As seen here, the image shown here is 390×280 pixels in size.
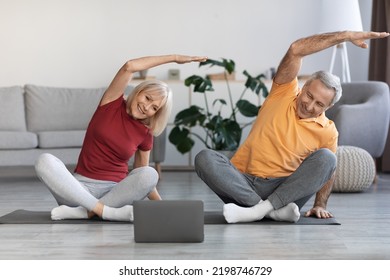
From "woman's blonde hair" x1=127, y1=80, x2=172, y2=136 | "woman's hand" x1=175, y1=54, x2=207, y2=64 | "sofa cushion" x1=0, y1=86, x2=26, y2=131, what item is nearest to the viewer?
"woman's hand" x1=175, y1=54, x2=207, y2=64

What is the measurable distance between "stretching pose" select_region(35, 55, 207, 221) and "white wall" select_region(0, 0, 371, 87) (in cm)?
429

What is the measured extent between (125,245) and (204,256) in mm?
406

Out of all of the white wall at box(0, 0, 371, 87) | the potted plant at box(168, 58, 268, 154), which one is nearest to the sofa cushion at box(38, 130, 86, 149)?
the potted plant at box(168, 58, 268, 154)

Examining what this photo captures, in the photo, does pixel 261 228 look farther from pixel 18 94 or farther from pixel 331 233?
pixel 18 94

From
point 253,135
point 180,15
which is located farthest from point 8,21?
point 253,135

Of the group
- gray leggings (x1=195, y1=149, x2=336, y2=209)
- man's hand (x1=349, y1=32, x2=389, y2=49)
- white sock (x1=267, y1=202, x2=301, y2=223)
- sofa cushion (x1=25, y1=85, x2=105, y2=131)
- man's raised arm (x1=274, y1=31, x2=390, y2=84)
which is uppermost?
man's hand (x1=349, y1=32, x2=389, y2=49)

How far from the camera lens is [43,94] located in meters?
7.41

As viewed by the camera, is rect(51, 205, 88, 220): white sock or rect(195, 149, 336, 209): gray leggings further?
rect(51, 205, 88, 220): white sock

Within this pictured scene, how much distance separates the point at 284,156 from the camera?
3.96 m

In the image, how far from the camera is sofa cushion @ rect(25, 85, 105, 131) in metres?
7.21

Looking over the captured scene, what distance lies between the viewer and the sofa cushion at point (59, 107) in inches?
284

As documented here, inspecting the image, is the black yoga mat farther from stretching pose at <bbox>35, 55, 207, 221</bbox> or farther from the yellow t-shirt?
the yellow t-shirt

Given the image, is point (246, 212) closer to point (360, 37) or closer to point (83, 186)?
point (83, 186)

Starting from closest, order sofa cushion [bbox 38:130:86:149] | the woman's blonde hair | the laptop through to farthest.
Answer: the laptop < the woman's blonde hair < sofa cushion [bbox 38:130:86:149]
